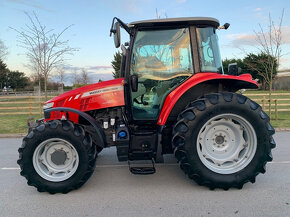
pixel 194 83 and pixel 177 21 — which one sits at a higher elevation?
pixel 177 21

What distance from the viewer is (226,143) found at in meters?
3.50

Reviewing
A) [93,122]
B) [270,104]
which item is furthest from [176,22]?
[270,104]

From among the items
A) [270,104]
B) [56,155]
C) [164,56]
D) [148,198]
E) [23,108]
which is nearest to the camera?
[148,198]

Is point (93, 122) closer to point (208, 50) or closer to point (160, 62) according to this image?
point (160, 62)

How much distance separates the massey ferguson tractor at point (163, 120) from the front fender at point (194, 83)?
14mm

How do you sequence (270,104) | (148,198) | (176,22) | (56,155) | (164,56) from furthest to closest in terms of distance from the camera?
(270,104) < (164,56) < (176,22) < (56,155) < (148,198)

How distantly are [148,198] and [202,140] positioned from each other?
1.10 metres

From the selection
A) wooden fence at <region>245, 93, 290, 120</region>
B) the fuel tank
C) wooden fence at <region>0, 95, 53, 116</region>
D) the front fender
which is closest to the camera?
the front fender

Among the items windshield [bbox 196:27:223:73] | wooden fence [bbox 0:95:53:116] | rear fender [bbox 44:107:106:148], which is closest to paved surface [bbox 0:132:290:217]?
rear fender [bbox 44:107:106:148]

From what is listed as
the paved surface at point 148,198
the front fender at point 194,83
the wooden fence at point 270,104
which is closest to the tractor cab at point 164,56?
the front fender at point 194,83

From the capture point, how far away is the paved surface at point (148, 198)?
2.76 m

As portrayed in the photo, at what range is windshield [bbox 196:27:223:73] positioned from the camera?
352 centimetres

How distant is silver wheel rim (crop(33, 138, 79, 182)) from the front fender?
4.43ft

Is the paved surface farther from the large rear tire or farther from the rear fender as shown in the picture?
the rear fender
